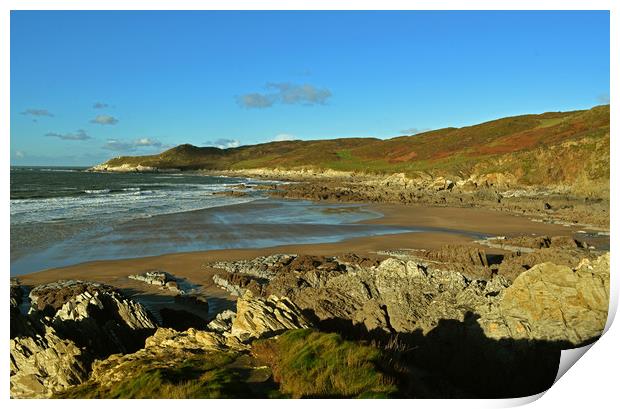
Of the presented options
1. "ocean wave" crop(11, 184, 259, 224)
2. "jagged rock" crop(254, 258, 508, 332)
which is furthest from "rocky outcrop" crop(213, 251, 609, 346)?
"ocean wave" crop(11, 184, 259, 224)

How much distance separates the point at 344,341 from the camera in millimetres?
7480

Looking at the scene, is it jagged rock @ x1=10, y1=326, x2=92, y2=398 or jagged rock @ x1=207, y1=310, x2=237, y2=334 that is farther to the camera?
jagged rock @ x1=207, y1=310, x2=237, y2=334

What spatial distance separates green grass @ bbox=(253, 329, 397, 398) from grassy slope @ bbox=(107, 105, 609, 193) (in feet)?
90.6

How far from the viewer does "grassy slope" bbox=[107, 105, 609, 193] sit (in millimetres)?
43156

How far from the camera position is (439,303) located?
9.73 m

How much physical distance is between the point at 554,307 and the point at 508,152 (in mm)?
61795

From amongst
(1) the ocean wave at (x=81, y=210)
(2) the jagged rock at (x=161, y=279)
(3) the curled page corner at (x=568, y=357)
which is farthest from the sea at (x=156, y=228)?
(3) the curled page corner at (x=568, y=357)

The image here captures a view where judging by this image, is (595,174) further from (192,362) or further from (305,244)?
(192,362)

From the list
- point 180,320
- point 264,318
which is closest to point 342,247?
point 180,320

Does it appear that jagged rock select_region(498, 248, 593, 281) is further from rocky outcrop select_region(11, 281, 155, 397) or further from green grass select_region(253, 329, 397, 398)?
rocky outcrop select_region(11, 281, 155, 397)

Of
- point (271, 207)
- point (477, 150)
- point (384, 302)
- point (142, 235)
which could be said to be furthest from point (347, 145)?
point (384, 302)

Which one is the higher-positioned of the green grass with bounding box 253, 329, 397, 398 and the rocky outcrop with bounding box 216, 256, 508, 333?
the rocky outcrop with bounding box 216, 256, 508, 333

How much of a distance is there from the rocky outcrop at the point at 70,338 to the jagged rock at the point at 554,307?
25.1ft

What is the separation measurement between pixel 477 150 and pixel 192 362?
74200mm
